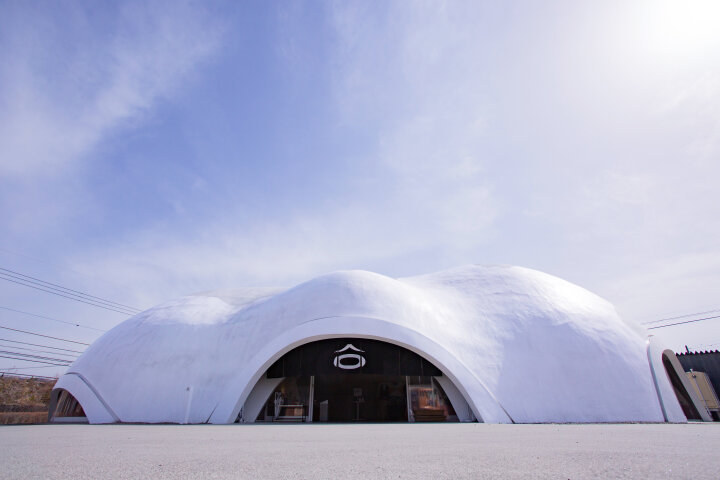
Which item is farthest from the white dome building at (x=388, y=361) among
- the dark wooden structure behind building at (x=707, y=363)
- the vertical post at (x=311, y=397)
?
the dark wooden structure behind building at (x=707, y=363)

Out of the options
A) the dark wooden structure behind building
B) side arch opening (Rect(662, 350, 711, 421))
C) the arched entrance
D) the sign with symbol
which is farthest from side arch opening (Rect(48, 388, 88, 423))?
the dark wooden structure behind building

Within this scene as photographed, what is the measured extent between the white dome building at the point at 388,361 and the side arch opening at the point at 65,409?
0.08 m

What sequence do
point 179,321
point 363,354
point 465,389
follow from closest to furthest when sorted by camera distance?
point 465,389, point 363,354, point 179,321

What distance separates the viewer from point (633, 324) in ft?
57.0

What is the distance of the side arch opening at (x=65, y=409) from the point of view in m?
18.1

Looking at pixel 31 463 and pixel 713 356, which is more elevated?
pixel 713 356

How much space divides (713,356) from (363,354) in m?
23.3

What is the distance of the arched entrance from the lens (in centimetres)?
1639

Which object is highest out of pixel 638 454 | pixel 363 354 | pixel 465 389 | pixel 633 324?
pixel 633 324

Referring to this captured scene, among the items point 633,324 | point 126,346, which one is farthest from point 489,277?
point 126,346

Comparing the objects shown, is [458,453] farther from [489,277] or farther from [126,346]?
[126,346]

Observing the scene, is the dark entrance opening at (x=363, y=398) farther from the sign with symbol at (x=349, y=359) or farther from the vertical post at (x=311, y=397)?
the sign with symbol at (x=349, y=359)

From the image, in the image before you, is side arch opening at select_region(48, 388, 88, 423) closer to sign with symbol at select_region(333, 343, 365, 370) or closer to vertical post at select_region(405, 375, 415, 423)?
sign with symbol at select_region(333, 343, 365, 370)

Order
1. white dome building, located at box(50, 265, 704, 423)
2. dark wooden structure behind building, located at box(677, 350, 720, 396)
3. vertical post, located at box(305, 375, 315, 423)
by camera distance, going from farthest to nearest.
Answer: dark wooden structure behind building, located at box(677, 350, 720, 396) < vertical post, located at box(305, 375, 315, 423) < white dome building, located at box(50, 265, 704, 423)
